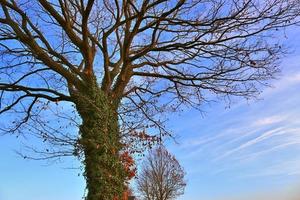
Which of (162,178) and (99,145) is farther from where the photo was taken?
(162,178)

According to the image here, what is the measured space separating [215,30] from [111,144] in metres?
4.85

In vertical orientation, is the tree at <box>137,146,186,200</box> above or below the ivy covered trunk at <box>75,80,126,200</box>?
above

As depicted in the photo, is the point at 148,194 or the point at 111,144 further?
the point at 148,194

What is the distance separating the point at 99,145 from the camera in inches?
459

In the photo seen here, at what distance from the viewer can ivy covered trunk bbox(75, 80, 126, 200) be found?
11398 mm

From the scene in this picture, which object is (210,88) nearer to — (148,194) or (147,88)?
(147,88)

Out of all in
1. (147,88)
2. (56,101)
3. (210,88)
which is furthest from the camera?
(147,88)

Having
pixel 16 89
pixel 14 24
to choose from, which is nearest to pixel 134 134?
pixel 16 89

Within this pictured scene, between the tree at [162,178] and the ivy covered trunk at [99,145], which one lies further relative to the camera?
the tree at [162,178]

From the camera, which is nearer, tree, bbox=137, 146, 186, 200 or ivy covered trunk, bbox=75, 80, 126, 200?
ivy covered trunk, bbox=75, 80, 126, 200

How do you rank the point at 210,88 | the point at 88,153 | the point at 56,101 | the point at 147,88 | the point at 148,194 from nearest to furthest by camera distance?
the point at 88,153 < the point at 56,101 < the point at 210,88 < the point at 147,88 < the point at 148,194

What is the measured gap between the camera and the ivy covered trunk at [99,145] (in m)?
11.4

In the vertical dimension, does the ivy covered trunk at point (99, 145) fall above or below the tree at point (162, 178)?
below

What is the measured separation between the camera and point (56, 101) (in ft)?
42.7
